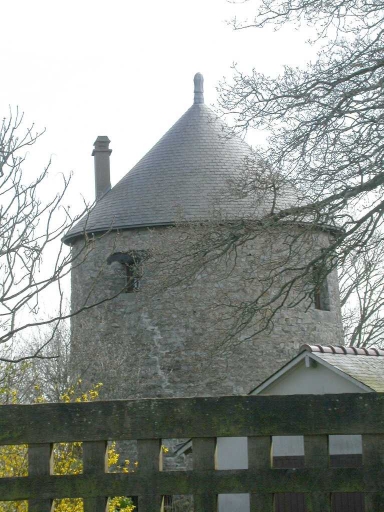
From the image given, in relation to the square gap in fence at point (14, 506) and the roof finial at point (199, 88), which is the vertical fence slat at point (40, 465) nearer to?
the square gap in fence at point (14, 506)

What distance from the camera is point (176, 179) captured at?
23125mm

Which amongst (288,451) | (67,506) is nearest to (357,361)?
(288,451)

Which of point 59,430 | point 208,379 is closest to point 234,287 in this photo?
point 208,379

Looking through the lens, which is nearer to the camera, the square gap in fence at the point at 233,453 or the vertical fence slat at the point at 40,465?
the vertical fence slat at the point at 40,465

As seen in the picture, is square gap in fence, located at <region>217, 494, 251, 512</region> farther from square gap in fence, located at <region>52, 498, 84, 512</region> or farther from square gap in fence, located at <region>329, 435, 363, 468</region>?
square gap in fence, located at <region>52, 498, 84, 512</region>

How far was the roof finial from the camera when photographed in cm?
2595

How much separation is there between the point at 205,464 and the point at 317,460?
60 cm

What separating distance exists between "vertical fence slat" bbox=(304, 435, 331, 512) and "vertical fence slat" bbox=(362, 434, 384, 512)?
20cm

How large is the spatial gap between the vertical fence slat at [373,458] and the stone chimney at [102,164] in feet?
67.3

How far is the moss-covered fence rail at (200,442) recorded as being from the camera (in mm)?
4648

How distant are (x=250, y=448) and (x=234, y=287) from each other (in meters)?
16.8

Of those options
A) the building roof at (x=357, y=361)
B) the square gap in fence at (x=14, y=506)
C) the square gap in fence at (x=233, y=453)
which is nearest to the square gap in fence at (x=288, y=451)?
the square gap in fence at (x=233, y=453)

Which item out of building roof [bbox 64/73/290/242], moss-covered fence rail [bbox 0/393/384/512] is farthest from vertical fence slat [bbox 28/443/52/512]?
building roof [bbox 64/73/290/242]

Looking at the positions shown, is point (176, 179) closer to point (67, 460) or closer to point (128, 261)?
point (128, 261)
